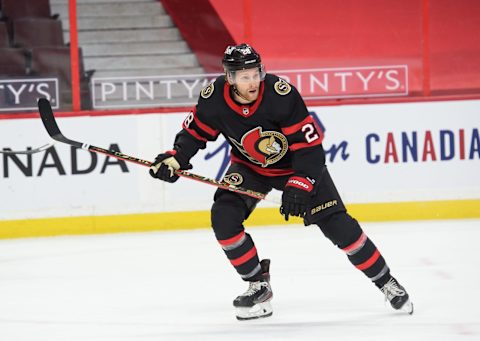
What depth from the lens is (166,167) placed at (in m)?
3.57

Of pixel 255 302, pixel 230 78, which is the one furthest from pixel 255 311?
pixel 230 78

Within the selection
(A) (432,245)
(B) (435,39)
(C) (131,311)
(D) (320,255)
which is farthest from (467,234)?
(C) (131,311)

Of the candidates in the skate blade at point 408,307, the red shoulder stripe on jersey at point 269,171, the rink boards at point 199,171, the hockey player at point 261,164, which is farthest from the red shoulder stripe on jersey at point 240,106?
the rink boards at point 199,171

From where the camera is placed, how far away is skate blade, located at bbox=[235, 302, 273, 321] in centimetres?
362

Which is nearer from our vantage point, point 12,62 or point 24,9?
point 12,62

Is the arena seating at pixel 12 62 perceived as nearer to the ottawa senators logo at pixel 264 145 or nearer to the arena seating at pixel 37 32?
the arena seating at pixel 37 32

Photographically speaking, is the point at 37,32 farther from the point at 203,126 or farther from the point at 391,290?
the point at 391,290

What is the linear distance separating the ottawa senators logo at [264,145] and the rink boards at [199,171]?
2282 millimetres

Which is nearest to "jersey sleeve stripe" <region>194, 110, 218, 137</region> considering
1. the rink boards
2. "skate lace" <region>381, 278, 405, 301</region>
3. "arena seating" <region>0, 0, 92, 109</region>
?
"skate lace" <region>381, 278, 405, 301</region>

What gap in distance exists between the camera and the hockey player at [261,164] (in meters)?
3.45

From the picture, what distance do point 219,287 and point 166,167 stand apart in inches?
34.8

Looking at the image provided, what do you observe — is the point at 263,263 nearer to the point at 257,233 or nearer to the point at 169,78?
the point at 257,233

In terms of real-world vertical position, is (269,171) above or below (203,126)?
below

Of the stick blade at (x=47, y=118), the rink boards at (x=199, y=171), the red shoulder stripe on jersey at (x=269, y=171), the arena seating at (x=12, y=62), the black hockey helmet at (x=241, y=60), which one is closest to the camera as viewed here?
A: the black hockey helmet at (x=241, y=60)
